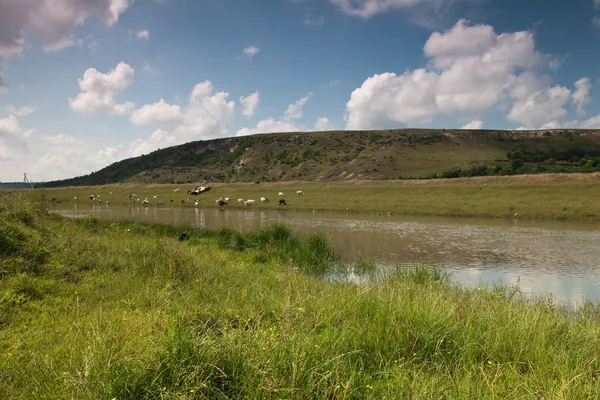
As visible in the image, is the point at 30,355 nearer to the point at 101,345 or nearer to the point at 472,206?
the point at 101,345

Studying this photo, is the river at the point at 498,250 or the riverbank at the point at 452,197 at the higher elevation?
the riverbank at the point at 452,197

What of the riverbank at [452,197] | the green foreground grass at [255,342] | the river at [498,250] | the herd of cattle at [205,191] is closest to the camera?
the green foreground grass at [255,342]

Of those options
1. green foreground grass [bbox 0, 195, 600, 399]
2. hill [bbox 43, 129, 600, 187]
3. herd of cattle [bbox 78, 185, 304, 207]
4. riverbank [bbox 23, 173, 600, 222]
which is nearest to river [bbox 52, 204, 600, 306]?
green foreground grass [bbox 0, 195, 600, 399]

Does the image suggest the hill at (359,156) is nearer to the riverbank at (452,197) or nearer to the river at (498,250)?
the riverbank at (452,197)

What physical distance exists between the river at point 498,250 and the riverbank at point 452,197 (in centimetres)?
453

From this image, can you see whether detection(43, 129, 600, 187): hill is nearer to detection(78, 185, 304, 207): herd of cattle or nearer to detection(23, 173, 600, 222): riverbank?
detection(23, 173, 600, 222): riverbank

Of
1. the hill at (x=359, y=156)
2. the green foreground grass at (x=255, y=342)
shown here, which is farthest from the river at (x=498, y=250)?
the hill at (x=359, y=156)

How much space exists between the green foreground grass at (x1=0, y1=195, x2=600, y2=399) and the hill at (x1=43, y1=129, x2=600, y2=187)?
2915 inches

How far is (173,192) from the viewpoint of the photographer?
66.8m

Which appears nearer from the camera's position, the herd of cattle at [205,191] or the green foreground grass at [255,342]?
the green foreground grass at [255,342]

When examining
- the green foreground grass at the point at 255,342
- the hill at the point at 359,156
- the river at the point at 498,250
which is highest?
the hill at the point at 359,156

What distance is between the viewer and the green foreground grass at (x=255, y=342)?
3.72 m

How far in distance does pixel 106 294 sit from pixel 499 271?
12.9m

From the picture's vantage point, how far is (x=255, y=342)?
431cm
